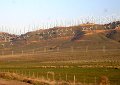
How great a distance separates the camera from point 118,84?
39.6 metres

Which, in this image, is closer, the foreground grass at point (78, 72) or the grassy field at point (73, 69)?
the foreground grass at point (78, 72)

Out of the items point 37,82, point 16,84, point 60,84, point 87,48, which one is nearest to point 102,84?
point 60,84

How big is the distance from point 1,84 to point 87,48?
16013cm

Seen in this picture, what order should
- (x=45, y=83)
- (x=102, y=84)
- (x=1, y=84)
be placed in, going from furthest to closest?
(x=1, y=84) < (x=45, y=83) < (x=102, y=84)

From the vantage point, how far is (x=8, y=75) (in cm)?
5306

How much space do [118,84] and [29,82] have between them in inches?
398

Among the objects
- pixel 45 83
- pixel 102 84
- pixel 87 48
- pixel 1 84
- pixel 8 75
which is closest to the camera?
pixel 102 84

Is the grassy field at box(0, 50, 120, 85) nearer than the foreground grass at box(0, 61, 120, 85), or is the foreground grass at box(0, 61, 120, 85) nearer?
the foreground grass at box(0, 61, 120, 85)

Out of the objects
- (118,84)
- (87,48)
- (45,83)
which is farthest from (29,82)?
(87,48)

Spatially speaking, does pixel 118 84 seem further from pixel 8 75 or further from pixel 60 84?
pixel 8 75

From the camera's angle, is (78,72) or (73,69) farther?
(73,69)

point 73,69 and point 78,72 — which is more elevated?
point 78,72

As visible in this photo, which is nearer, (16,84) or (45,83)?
(45,83)

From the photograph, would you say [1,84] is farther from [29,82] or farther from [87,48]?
[87,48]
